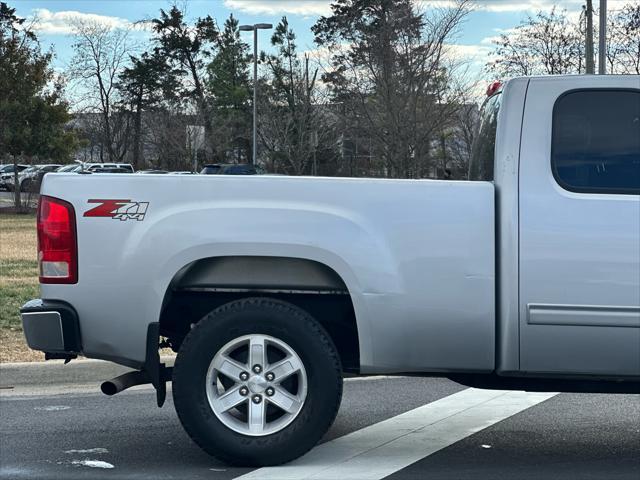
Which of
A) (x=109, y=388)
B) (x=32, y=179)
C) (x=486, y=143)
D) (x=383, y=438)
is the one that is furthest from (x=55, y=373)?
(x=32, y=179)

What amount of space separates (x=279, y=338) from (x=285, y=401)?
317 mm

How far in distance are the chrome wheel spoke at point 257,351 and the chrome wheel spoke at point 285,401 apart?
0.16 meters

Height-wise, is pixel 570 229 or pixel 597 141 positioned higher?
pixel 597 141

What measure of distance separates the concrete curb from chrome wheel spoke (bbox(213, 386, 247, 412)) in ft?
9.32

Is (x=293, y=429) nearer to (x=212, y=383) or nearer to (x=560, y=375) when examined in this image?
(x=212, y=383)

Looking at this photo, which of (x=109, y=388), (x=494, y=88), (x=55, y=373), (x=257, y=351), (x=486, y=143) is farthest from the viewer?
(x=55, y=373)

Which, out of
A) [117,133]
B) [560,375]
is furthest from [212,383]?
[117,133]

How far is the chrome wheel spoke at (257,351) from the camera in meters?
5.18

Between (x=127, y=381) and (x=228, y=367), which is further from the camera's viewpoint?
(x=127, y=381)

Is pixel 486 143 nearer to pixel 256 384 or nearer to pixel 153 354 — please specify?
pixel 256 384

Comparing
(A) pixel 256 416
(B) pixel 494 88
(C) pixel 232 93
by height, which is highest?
(C) pixel 232 93

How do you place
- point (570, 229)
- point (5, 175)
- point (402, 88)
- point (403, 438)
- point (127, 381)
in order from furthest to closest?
point (5, 175)
point (402, 88)
point (403, 438)
point (127, 381)
point (570, 229)

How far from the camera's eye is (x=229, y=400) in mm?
5219

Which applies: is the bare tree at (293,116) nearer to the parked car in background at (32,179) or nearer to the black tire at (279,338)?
the parked car in background at (32,179)
